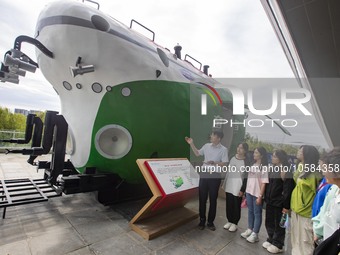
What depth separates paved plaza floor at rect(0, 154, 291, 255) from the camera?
8.52 ft

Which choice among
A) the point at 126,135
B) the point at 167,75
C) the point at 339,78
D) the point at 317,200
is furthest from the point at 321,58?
the point at 126,135

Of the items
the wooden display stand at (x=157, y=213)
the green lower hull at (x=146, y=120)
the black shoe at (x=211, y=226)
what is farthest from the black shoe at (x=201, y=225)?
the green lower hull at (x=146, y=120)

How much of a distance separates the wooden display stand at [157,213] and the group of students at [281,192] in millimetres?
390

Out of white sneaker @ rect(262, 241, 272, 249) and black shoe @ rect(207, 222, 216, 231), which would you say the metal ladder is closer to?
black shoe @ rect(207, 222, 216, 231)

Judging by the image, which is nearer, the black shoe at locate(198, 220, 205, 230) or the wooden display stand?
the wooden display stand

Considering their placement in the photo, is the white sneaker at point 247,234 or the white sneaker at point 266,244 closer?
the white sneaker at point 266,244

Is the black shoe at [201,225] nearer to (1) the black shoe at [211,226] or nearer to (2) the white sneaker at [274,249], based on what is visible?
(1) the black shoe at [211,226]

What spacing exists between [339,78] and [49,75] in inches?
389

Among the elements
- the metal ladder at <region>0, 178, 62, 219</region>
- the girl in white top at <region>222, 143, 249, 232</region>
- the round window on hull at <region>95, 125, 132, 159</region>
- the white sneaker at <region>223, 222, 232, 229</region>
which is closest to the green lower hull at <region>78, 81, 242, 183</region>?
the round window on hull at <region>95, 125, 132, 159</region>

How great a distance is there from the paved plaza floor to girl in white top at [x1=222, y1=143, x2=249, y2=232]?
233mm

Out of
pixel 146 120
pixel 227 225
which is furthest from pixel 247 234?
pixel 146 120

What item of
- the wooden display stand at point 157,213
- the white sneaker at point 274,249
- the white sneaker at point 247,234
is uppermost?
the wooden display stand at point 157,213

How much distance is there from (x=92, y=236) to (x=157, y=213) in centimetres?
115

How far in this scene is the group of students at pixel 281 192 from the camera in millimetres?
1888
